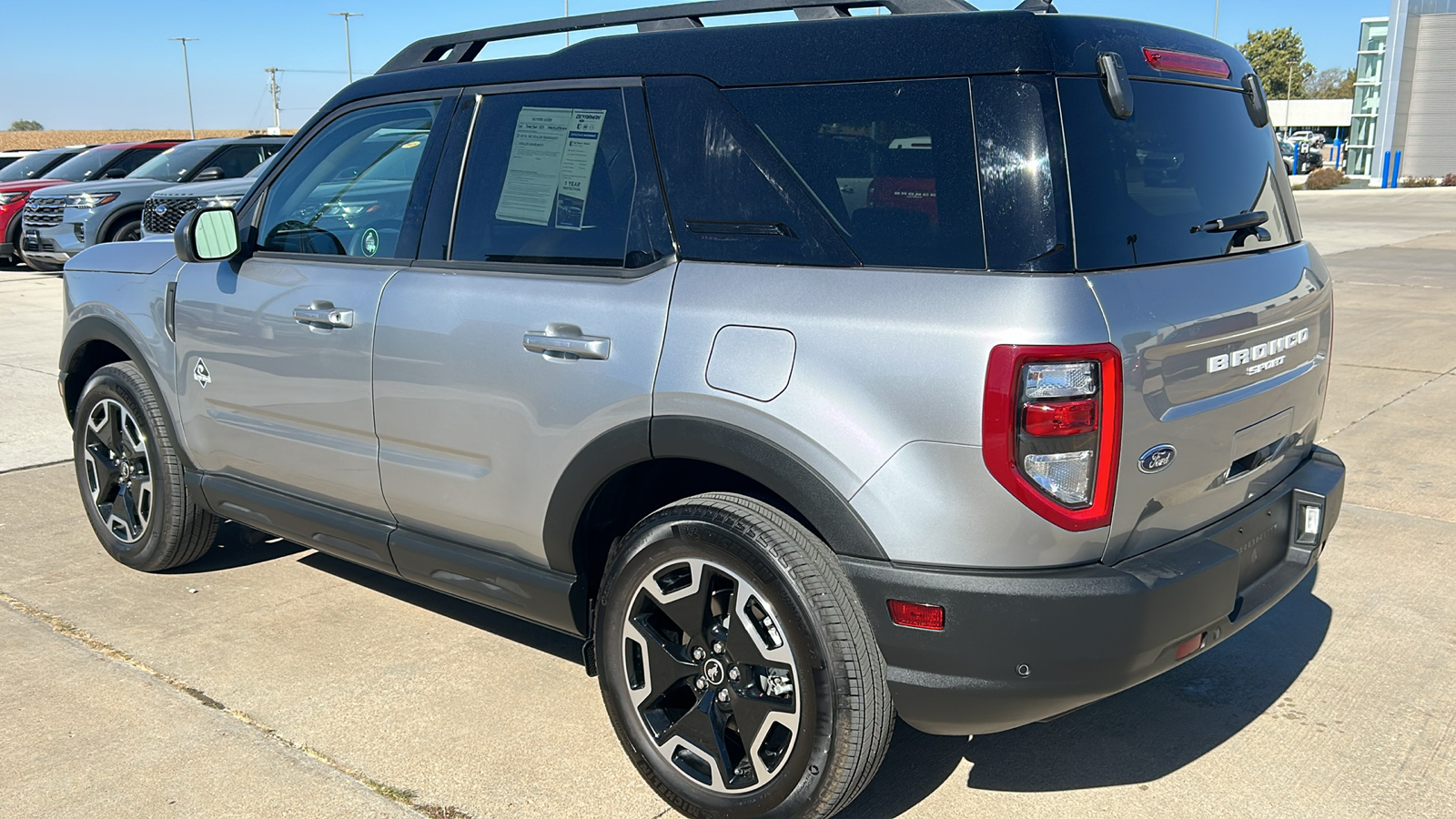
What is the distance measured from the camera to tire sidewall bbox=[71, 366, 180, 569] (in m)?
4.50

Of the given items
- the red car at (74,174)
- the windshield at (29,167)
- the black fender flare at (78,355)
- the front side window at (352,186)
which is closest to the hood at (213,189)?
the red car at (74,174)

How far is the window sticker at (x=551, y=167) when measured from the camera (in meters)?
3.19

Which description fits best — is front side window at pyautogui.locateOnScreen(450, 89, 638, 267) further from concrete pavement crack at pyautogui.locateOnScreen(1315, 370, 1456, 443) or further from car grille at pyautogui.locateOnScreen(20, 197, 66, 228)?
car grille at pyautogui.locateOnScreen(20, 197, 66, 228)

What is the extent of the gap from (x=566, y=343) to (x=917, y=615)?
114 cm

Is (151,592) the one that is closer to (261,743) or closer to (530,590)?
(261,743)

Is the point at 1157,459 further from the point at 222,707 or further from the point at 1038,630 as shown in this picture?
the point at 222,707

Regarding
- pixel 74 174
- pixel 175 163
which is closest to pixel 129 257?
pixel 175 163

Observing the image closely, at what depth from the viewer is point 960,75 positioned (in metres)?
2.52

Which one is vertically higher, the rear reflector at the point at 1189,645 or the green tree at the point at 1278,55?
the green tree at the point at 1278,55

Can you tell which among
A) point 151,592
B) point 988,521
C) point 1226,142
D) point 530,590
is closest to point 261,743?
point 530,590

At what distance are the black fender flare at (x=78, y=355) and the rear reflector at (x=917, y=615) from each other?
303cm

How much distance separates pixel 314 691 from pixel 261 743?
334 millimetres

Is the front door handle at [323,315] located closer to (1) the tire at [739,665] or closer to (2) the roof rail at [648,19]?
(2) the roof rail at [648,19]

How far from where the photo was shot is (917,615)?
2514 millimetres
